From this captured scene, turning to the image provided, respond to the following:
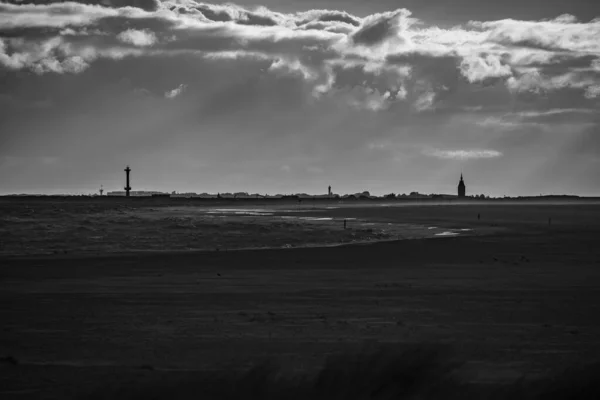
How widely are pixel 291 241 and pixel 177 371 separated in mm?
27475

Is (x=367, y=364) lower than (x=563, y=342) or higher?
higher

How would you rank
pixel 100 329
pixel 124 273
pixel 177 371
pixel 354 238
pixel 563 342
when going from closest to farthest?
pixel 177 371 → pixel 563 342 → pixel 100 329 → pixel 124 273 → pixel 354 238

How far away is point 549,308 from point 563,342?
3.51 m

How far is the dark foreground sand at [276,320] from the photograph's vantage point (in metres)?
8.48

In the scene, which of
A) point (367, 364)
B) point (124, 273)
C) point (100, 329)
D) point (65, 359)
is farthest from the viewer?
point (124, 273)

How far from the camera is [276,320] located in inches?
496

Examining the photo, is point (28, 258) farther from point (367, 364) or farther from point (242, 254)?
point (367, 364)

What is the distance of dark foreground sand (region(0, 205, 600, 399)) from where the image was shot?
27.8 ft

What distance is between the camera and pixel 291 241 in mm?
36219

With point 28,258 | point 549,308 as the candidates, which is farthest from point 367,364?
point 28,258

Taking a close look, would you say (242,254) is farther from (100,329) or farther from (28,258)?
(100,329)

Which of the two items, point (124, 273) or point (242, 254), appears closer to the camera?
point (124, 273)

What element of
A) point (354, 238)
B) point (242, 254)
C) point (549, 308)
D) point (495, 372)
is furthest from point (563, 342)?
point (354, 238)

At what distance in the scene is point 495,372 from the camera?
877 centimetres
